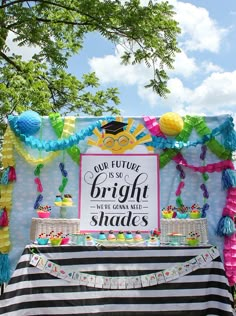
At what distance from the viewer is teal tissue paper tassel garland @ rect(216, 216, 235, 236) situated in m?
4.10

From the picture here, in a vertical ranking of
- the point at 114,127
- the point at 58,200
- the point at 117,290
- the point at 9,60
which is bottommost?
the point at 117,290

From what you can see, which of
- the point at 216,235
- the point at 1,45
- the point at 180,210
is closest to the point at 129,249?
the point at 180,210

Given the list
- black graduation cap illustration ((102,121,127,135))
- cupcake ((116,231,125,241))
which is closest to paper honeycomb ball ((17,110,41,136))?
black graduation cap illustration ((102,121,127,135))

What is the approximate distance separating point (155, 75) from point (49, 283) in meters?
6.06

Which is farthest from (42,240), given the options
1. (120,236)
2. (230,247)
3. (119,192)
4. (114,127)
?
(230,247)

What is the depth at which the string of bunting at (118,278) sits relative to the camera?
3.74 meters

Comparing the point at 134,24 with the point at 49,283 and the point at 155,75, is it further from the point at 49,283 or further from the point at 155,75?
the point at 49,283

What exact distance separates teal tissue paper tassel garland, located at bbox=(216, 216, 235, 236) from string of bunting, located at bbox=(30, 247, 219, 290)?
447 mm

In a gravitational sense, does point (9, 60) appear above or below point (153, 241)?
above

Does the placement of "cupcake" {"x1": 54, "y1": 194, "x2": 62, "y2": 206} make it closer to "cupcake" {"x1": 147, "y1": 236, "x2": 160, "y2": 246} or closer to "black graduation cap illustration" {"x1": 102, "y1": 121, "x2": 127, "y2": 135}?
"black graduation cap illustration" {"x1": 102, "y1": 121, "x2": 127, "y2": 135}

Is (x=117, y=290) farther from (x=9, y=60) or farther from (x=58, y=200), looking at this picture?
(x=9, y=60)

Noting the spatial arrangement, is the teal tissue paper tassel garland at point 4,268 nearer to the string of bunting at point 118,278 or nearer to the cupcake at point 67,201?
the string of bunting at point 118,278

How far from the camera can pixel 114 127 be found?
431cm

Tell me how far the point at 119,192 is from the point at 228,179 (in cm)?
109
